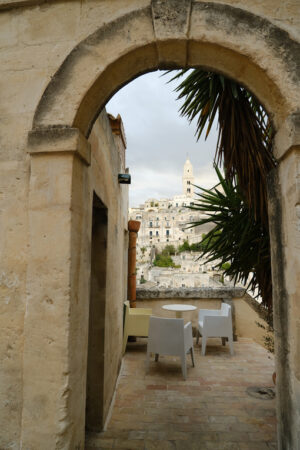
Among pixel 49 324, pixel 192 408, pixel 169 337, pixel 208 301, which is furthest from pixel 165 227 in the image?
pixel 49 324

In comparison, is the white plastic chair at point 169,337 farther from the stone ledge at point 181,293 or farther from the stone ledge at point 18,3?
the stone ledge at point 18,3

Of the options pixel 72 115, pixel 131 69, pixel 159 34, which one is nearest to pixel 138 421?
pixel 72 115

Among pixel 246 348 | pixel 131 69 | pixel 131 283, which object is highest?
pixel 131 69

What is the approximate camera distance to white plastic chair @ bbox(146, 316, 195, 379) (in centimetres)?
377

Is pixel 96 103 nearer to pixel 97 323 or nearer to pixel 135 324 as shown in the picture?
pixel 97 323

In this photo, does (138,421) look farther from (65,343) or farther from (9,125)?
(9,125)

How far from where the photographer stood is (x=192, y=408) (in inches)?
114

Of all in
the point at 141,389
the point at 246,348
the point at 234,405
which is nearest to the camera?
the point at 234,405

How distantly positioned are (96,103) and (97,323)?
1.88 m

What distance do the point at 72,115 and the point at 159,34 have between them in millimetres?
700

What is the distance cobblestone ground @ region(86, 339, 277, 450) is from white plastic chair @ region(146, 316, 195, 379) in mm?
334

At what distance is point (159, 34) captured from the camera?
165 centimetres

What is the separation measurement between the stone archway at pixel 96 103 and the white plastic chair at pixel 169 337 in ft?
7.32

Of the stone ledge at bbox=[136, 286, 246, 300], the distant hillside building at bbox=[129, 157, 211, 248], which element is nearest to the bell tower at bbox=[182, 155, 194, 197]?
the distant hillside building at bbox=[129, 157, 211, 248]
